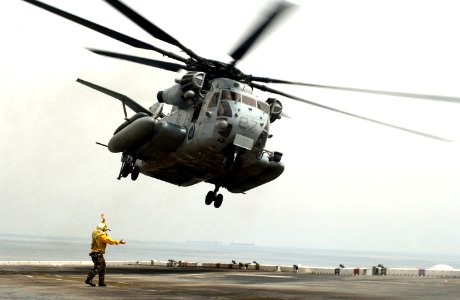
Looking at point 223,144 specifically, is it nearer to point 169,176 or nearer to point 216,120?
point 216,120

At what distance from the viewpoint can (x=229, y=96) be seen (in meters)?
23.2

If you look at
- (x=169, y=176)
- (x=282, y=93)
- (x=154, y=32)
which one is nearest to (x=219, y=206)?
(x=169, y=176)

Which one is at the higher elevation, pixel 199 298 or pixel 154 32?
pixel 154 32

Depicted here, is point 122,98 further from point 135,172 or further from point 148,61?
point 135,172

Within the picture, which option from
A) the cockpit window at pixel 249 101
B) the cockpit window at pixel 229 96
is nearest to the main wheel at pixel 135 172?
the cockpit window at pixel 229 96

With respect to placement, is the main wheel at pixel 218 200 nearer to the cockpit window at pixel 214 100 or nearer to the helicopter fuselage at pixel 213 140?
the helicopter fuselage at pixel 213 140

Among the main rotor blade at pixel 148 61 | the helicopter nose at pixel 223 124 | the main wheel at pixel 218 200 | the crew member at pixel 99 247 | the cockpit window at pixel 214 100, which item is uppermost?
the main rotor blade at pixel 148 61

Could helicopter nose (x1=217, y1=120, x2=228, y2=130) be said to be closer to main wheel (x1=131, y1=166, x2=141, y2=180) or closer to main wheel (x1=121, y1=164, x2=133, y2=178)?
main wheel (x1=131, y1=166, x2=141, y2=180)

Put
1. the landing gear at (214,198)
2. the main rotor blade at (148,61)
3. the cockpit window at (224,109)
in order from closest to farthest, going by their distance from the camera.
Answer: the main rotor blade at (148,61)
the cockpit window at (224,109)
the landing gear at (214,198)

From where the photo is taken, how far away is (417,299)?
14.6 metres

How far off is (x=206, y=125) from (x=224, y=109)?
106cm

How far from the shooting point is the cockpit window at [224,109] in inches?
896

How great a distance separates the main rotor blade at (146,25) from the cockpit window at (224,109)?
225 cm

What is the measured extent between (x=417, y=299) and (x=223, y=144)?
34.5ft
